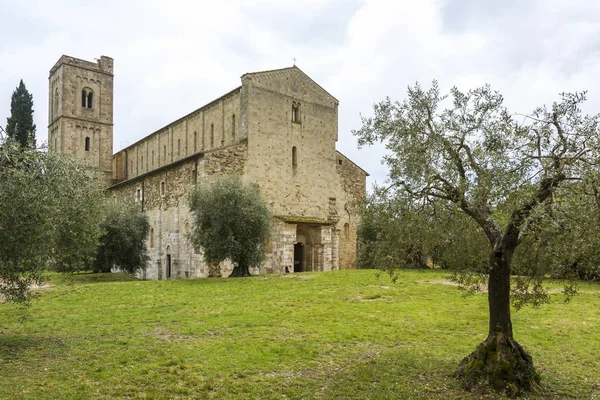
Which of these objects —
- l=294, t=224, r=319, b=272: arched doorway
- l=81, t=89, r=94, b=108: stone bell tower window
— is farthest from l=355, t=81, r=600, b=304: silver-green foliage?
l=81, t=89, r=94, b=108: stone bell tower window

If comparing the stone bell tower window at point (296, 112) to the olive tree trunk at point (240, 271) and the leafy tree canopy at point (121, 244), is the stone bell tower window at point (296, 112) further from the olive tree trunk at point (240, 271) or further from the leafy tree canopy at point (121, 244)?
the leafy tree canopy at point (121, 244)

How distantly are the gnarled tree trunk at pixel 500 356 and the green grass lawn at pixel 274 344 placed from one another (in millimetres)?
369

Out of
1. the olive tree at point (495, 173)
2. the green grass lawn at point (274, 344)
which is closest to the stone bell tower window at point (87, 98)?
the green grass lawn at point (274, 344)

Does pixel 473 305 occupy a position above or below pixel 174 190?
below

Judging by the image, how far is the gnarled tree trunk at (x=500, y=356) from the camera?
9.45m

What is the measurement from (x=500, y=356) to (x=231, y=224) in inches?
836

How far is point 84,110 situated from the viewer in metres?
57.7

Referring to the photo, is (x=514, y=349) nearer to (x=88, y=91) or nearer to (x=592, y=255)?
(x=592, y=255)

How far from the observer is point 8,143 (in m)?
11.3

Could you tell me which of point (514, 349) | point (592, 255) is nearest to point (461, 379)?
point (514, 349)

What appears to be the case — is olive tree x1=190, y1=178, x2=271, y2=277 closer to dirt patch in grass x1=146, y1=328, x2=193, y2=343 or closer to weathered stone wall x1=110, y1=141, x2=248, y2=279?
weathered stone wall x1=110, y1=141, x2=248, y2=279

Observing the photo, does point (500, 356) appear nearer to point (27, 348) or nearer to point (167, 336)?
point (167, 336)

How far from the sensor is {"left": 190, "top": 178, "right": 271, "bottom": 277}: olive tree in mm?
29062

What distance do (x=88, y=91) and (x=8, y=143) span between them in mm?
51973
